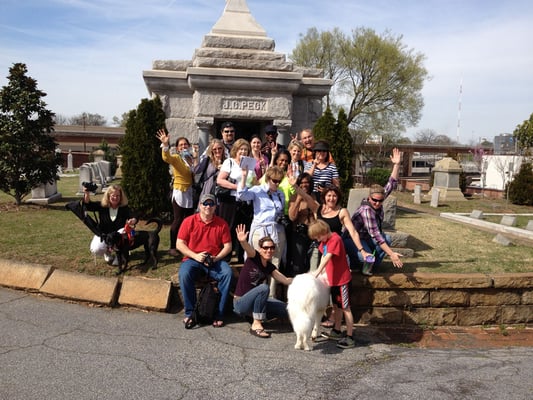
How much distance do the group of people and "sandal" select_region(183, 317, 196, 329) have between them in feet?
0.06

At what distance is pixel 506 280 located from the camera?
551 centimetres

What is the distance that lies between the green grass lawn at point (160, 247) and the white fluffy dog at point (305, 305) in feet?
5.93

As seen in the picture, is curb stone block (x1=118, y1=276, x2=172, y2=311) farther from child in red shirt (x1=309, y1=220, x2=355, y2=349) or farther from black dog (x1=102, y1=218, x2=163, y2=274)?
child in red shirt (x1=309, y1=220, x2=355, y2=349)

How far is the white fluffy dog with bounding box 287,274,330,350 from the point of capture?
431 centimetres

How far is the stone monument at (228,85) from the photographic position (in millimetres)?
8922

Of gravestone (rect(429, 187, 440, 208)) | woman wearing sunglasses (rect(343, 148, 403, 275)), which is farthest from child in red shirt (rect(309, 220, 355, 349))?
gravestone (rect(429, 187, 440, 208))

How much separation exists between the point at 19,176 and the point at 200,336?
816cm

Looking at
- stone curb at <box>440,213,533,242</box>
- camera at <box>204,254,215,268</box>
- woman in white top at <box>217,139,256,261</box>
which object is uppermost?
woman in white top at <box>217,139,256,261</box>

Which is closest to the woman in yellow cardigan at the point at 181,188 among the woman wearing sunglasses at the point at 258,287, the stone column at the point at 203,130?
the woman wearing sunglasses at the point at 258,287

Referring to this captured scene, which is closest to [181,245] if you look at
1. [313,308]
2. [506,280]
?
[313,308]

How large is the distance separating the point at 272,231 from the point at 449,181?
652 inches

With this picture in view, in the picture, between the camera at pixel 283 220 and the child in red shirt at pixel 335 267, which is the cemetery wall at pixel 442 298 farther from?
the camera at pixel 283 220

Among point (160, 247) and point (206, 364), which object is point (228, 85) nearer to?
point (160, 247)

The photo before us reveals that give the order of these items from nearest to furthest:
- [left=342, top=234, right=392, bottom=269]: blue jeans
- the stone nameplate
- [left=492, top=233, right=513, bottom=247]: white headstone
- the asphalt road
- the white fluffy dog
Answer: the asphalt road, the white fluffy dog, [left=342, top=234, right=392, bottom=269]: blue jeans, [left=492, top=233, right=513, bottom=247]: white headstone, the stone nameplate
